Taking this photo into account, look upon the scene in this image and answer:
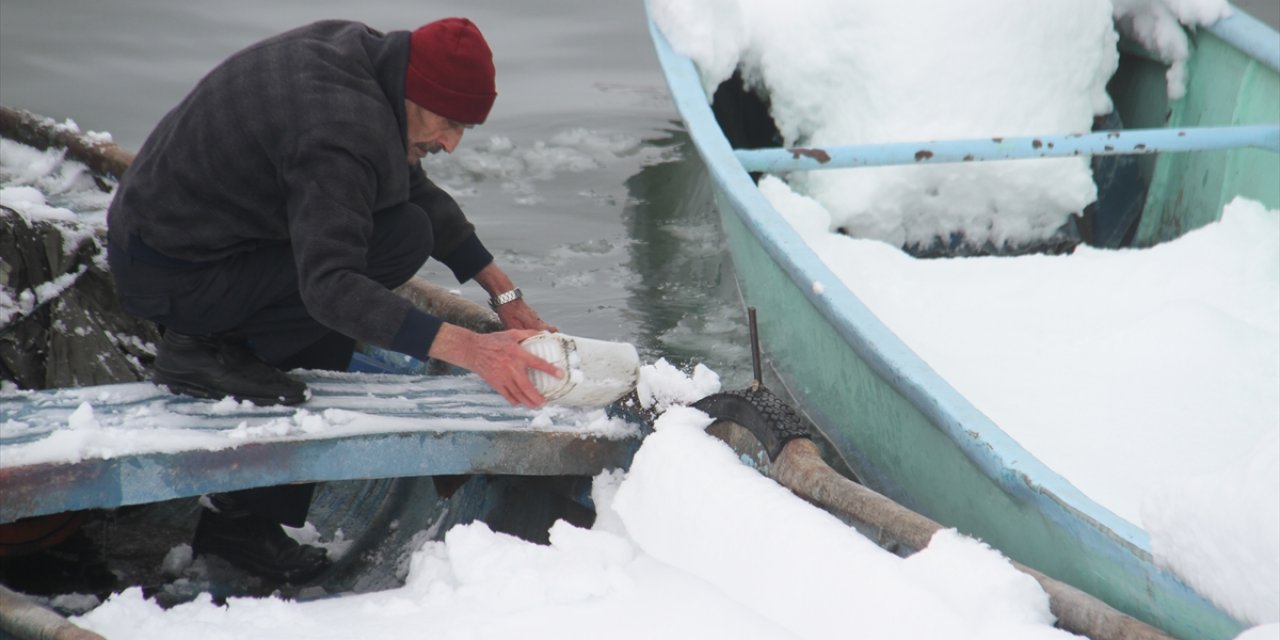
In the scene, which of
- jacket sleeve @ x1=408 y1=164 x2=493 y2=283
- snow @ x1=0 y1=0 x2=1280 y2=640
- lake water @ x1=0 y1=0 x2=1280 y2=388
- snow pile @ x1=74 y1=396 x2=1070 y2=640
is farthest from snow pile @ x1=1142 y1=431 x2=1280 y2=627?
lake water @ x1=0 y1=0 x2=1280 y2=388

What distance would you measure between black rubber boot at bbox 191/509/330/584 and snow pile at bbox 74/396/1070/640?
21.7 inches

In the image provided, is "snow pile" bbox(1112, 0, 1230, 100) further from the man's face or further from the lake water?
the man's face

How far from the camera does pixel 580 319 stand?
505 cm

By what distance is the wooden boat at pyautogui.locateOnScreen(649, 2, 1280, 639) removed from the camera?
7.02 feet

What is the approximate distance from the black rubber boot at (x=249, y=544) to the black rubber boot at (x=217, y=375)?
0.37 m

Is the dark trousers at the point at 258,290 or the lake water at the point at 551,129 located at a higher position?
the dark trousers at the point at 258,290

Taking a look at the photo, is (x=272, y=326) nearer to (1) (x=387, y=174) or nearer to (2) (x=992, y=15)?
Result: (1) (x=387, y=174)

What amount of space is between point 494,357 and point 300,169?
0.48 metres

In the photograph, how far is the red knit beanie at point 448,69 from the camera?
2314 millimetres

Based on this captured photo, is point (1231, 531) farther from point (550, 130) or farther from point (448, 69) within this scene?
point (550, 130)

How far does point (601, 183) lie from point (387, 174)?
430 centimetres

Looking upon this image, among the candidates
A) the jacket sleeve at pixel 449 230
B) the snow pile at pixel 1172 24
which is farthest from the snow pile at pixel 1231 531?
the snow pile at pixel 1172 24

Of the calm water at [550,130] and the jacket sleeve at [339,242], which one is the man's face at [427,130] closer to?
the jacket sleeve at [339,242]

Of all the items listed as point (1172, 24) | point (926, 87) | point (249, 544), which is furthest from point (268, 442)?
point (1172, 24)
